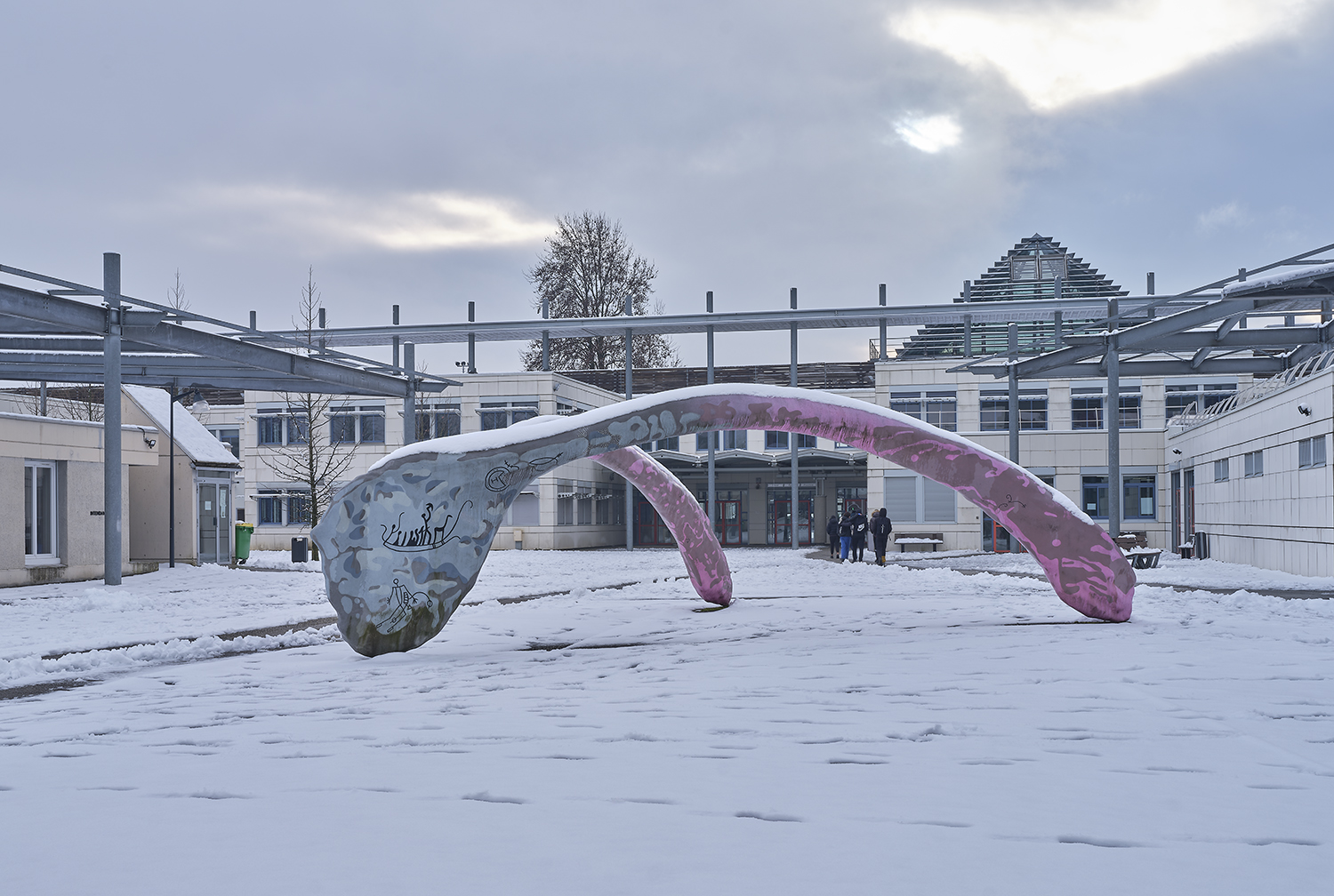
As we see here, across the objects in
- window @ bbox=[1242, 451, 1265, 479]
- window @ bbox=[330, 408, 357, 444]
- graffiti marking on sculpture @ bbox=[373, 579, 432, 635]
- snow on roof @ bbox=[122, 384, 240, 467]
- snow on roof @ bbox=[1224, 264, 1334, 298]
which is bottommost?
graffiti marking on sculpture @ bbox=[373, 579, 432, 635]

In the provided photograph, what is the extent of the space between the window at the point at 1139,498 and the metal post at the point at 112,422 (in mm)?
30531

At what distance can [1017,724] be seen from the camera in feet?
18.6

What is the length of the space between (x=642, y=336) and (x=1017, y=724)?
3772cm

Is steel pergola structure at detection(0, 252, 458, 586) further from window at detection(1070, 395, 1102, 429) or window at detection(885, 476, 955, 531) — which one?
window at detection(1070, 395, 1102, 429)

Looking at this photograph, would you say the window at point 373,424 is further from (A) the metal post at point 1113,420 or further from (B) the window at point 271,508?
(A) the metal post at point 1113,420

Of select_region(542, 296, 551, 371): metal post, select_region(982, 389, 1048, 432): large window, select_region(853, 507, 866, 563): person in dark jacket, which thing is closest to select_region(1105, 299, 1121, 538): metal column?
select_region(853, 507, 866, 563): person in dark jacket

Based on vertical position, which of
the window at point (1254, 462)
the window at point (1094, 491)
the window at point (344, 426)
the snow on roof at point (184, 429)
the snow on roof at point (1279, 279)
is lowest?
the window at point (1094, 491)

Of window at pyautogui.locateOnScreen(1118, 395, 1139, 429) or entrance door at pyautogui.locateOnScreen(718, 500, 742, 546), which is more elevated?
window at pyautogui.locateOnScreen(1118, 395, 1139, 429)

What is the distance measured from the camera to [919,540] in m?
33.4

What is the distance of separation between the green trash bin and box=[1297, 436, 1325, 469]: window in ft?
73.4

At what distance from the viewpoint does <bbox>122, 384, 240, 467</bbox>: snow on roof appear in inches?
928

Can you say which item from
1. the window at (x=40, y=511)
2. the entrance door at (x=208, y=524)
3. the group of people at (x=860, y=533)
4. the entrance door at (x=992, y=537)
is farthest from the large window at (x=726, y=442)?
the window at (x=40, y=511)

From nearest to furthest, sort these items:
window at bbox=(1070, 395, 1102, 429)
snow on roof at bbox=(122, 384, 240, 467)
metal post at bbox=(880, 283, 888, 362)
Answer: snow on roof at bbox=(122, 384, 240, 467) < metal post at bbox=(880, 283, 888, 362) < window at bbox=(1070, 395, 1102, 429)

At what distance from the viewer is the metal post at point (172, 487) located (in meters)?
21.3
